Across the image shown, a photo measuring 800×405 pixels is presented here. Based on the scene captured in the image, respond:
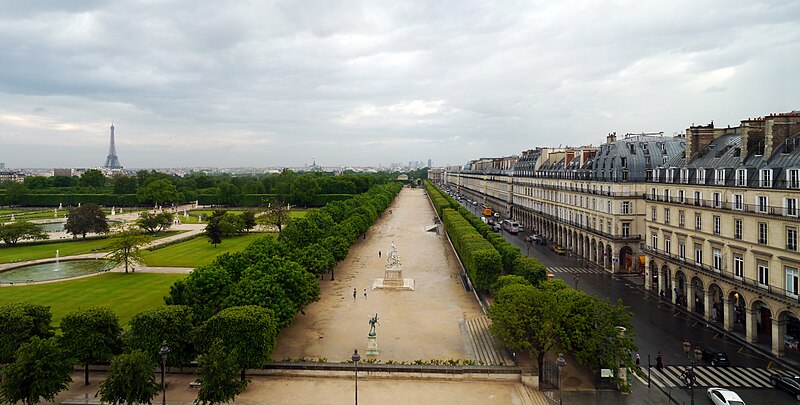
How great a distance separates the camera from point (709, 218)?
39125mm

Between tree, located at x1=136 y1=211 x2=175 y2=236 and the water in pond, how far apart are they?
23.0 m

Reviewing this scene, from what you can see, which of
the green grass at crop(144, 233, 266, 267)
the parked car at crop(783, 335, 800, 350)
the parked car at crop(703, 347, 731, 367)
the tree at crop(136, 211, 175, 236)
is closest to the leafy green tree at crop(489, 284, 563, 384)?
the parked car at crop(703, 347, 731, 367)

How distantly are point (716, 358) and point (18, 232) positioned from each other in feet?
300

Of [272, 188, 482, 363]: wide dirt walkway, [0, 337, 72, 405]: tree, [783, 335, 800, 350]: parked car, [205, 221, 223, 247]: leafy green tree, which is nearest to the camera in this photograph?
[0, 337, 72, 405]: tree

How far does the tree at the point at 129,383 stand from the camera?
75.6ft

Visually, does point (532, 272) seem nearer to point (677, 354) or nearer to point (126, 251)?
point (677, 354)

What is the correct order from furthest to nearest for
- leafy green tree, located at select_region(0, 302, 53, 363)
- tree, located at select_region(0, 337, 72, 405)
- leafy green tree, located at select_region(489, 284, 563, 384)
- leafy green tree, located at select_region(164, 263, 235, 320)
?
1. leafy green tree, located at select_region(164, 263, 235, 320)
2. leafy green tree, located at select_region(489, 284, 563, 384)
3. leafy green tree, located at select_region(0, 302, 53, 363)
4. tree, located at select_region(0, 337, 72, 405)

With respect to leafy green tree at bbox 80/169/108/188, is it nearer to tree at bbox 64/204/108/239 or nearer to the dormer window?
tree at bbox 64/204/108/239

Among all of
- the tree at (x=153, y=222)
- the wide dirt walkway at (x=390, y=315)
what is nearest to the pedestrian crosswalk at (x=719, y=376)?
the wide dirt walkway at (x=390, y=315)

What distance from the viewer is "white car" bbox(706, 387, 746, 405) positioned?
24.1m

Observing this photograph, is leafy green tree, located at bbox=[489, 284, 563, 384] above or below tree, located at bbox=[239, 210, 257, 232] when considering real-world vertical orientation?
below

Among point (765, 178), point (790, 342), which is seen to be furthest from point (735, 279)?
point (765, 178)

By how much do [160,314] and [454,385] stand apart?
17.2 metres

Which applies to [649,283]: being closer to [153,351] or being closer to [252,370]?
[252,370]
